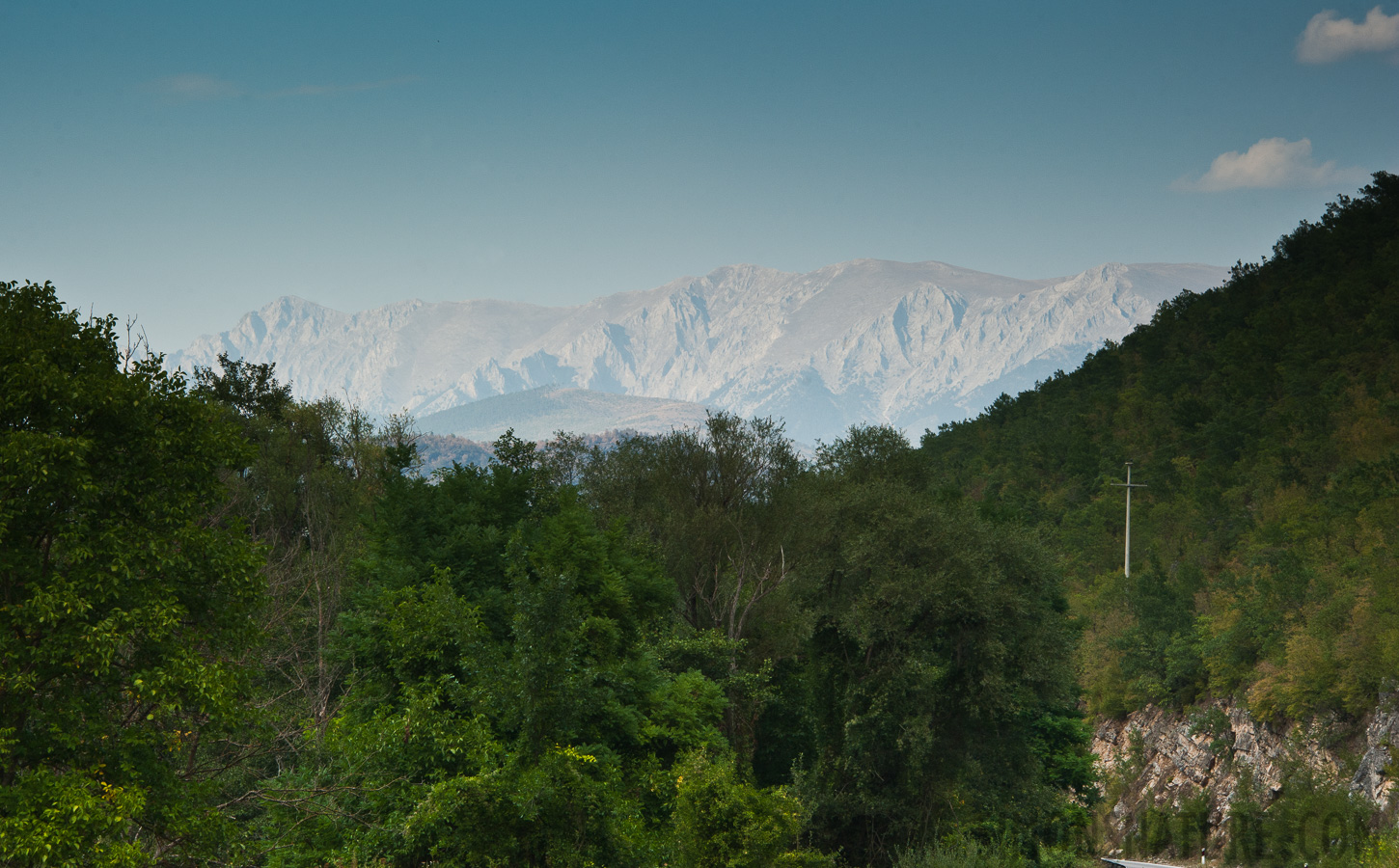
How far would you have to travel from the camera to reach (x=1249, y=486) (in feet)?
228

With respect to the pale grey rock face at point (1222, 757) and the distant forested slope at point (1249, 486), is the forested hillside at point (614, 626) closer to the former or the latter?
the distant forested slope at point (1249, 486)

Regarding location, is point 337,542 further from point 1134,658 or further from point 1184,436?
point 1184,436

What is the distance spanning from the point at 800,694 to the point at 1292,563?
33046mm

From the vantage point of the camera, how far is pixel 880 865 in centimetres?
3506

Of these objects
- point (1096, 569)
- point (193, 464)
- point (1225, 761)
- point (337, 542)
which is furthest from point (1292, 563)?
point (193, 464)

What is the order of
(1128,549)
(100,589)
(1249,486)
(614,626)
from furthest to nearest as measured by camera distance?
(1128,549), (1249,486), (614,626), (100,589)

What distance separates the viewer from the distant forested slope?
4975 cm

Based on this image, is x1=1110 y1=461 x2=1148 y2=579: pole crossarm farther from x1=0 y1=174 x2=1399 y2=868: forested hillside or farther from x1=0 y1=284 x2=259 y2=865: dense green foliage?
x1=0 y1=284 x2=259 y2=865: dense green foliage

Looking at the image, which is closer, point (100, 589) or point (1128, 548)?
point (100, 589)

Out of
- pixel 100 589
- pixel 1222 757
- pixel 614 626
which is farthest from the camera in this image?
pixel 1222 757

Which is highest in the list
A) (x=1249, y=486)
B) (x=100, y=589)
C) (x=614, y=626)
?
(x=1249, y=486)

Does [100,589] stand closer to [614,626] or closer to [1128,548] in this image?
→ [614,626]

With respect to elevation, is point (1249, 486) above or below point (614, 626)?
above

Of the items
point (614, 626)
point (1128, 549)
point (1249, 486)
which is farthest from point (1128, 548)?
point (614, 626)
